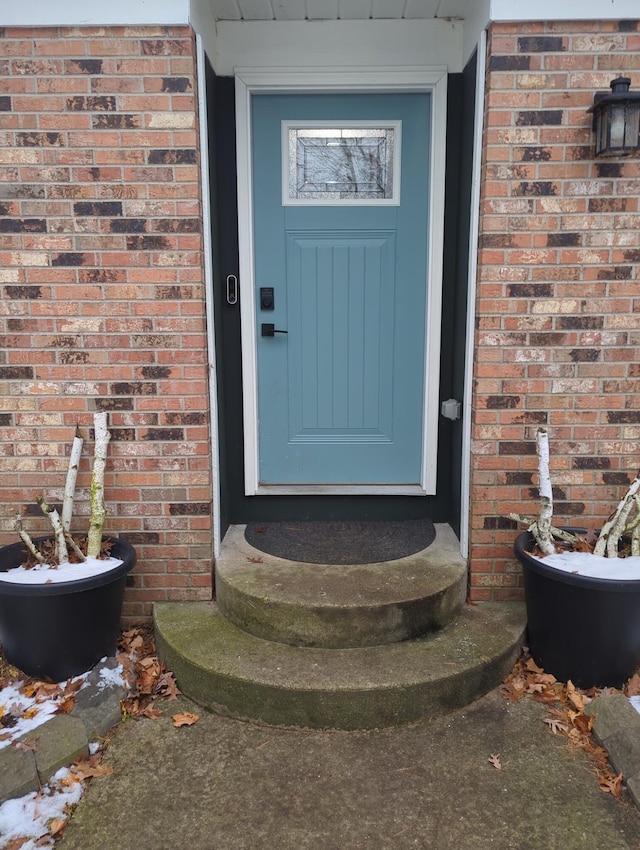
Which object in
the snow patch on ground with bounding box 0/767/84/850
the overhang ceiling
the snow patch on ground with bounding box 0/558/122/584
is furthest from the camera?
the overhang ceiling

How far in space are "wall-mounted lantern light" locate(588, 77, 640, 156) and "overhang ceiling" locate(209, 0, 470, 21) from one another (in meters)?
0.92

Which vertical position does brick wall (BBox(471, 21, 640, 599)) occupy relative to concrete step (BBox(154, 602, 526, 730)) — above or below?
above

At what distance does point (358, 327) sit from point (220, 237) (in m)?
0.87

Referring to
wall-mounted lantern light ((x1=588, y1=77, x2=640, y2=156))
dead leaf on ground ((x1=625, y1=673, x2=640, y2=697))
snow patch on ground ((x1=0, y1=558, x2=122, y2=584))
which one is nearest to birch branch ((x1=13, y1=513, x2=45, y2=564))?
snow patch on ground ((x1=0, y1=558, x2=122, y2=584))

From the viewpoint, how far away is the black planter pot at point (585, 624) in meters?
2.54

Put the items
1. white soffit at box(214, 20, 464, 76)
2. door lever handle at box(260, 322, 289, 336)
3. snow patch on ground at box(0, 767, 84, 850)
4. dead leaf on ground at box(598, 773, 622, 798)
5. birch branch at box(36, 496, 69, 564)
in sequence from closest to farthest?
snow patch on ground at box(0, 767, 84, 850), dead leaf on ground at box(598, 773, 622, 798), birch branch at box(36, 496, 69, 564), white soffit at box(214, 20, 464, 76), door lever handle at box(260, 322, 289, 336)

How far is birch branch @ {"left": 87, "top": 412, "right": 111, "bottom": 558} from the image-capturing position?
2.84 metres

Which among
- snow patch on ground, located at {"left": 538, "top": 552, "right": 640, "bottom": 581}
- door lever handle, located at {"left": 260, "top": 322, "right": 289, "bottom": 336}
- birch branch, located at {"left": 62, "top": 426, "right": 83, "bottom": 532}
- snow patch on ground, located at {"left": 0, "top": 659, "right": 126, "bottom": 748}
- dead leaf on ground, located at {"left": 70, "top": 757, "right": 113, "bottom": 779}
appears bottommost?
dead leaf on ground, located at {"left": 70, "top": 757, "right": 113, "bottom": 779}

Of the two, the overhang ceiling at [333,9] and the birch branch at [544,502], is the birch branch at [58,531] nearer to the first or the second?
the birch branch at [544,502]

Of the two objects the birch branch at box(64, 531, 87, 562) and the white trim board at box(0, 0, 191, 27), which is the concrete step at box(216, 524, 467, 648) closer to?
the birch branch at box(64, 531, 87, 562)

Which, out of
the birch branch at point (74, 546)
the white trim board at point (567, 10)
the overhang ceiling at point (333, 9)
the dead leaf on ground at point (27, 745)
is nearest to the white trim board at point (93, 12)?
the overhang ceiling at point (333, 9)

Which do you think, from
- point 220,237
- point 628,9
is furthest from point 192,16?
point 628,9

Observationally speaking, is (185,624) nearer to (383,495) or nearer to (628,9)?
(383,495)

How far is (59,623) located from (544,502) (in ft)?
6.93
